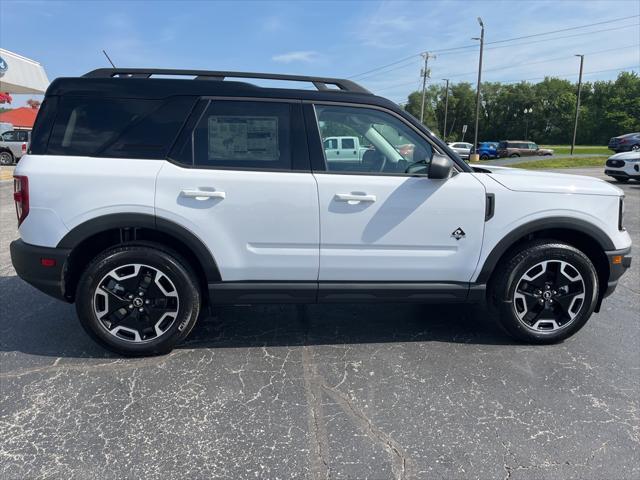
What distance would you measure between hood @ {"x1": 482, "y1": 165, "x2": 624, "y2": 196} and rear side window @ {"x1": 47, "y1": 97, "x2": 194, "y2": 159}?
238cm

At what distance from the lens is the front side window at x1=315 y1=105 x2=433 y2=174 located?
11.4 feet

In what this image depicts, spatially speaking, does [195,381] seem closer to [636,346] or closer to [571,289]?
[571,289]

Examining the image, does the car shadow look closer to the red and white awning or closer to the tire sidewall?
the tire sidewall

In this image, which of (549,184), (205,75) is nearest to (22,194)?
(205,75)

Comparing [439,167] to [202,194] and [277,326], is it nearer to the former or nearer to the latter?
[202,194]

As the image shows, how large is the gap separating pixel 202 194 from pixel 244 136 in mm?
516

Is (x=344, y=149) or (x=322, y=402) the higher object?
(x=344, y=149)

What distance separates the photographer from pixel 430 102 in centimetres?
10719

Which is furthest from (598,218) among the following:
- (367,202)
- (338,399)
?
(338,399)

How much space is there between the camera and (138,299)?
3.38 m

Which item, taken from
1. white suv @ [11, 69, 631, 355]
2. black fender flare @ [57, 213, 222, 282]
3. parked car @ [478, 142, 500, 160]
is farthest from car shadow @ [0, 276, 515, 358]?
parked car @ [478, 142, 500, 160]

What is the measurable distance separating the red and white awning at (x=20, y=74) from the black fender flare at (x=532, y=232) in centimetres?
2636

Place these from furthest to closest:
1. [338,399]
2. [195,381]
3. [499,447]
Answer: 1. [195,381]
2. [338,399]
3. [499,447]

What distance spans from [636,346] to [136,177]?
4.01 metres
